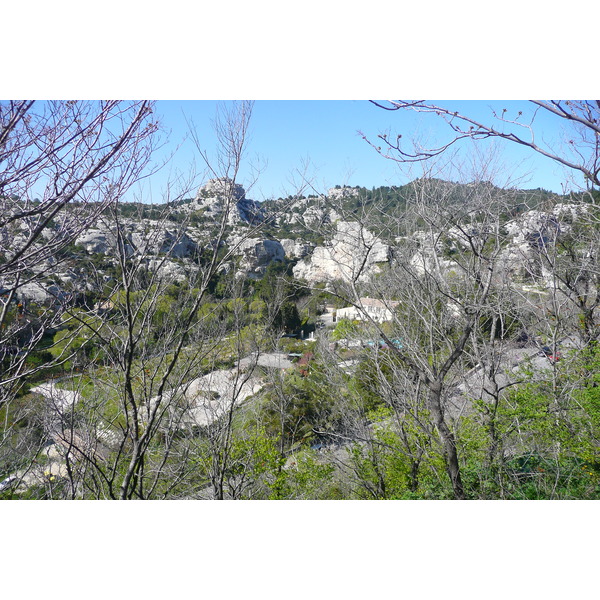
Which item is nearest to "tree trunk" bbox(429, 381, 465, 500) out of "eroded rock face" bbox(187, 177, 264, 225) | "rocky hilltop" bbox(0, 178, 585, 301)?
"rocky hilltop" bbox(0, 178, 585, 301)

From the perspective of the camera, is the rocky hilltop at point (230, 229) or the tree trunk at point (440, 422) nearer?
the rocky hilltop at point (230, 229)

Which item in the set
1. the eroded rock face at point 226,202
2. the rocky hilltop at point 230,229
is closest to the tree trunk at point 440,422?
the rocky hilltop at point 230,229

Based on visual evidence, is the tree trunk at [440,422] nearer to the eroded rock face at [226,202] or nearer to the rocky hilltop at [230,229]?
the rocky hilltop at [230,229]

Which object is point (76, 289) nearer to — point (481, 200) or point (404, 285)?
point (404, 285)

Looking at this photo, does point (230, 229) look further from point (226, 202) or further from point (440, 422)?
point (440, 422)

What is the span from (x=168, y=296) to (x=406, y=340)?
2605 millimetres

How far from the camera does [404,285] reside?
423 centimetres

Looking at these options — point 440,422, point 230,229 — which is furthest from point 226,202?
point 440,422

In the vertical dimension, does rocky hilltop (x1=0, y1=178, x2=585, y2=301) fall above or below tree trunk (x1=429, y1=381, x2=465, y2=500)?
above

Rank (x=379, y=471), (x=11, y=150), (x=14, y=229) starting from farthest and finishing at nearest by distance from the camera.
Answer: (x=379, y=471) → (x=14, y=229) → (x=11, y=150)

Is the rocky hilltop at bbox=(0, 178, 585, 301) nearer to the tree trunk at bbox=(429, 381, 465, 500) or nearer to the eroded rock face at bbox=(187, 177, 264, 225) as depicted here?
the eroded rock face at bbox=(187, 177, 264, 225)

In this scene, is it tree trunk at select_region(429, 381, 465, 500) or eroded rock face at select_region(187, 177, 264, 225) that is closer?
eroded rock face at select_region(187, 177, 264, 225)

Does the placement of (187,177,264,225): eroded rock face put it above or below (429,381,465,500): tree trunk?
above
